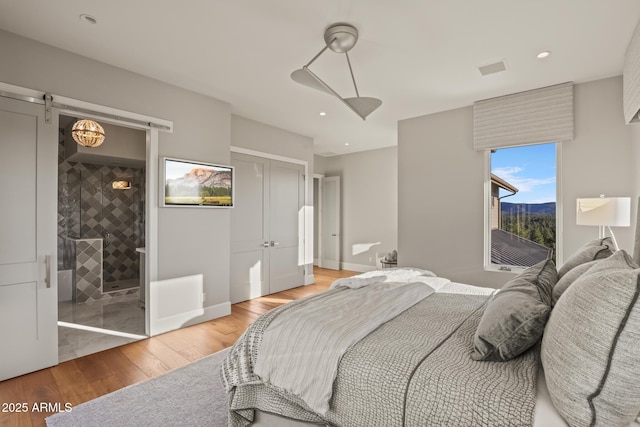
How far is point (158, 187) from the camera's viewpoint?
134 inches

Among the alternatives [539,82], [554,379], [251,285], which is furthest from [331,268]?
[554,379]

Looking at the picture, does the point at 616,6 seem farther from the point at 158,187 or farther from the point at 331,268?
the point at 331,268

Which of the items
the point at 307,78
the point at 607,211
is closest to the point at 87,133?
the point at 307,78

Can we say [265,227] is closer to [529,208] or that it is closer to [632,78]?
[529,208]

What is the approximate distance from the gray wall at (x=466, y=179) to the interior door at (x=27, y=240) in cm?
410

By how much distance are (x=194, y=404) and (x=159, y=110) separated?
9.60 feet

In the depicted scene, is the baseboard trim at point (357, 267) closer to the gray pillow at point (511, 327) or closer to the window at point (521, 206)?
the window at point (521, 206)

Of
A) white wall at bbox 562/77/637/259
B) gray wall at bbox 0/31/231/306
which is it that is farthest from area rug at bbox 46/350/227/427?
white wall at bbox 562/77/637/259

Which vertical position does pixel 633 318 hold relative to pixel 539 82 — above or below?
below

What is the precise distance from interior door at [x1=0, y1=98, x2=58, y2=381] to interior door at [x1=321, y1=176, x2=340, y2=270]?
539cm

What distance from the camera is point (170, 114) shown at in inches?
138

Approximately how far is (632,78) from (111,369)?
5.00m

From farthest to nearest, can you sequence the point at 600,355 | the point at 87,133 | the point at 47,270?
1. the point at 87,133
2. the point at 47,270
3. the point at 600,355

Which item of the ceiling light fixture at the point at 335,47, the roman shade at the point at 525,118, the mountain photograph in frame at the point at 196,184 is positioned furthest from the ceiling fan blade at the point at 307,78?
the roman shade at the point at 525,118
